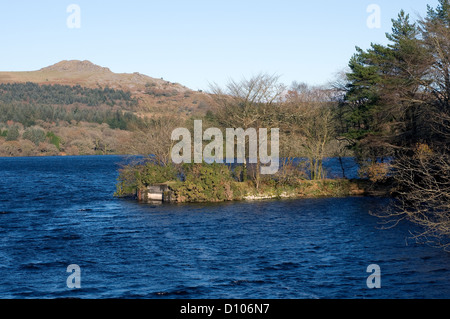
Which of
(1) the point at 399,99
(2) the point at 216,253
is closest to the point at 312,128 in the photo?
(1) the point at 399,99

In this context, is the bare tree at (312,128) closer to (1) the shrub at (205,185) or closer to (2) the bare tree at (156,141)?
(1) the shrub at (205,185)

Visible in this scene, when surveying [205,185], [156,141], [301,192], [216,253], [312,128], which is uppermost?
[312,128]

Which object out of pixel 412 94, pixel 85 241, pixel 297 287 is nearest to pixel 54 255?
pixel 85 241

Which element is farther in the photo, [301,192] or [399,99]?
[301,192]

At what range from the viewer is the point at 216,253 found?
2545 centimetres

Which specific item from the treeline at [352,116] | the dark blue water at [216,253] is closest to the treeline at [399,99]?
the treeline at [352,116]

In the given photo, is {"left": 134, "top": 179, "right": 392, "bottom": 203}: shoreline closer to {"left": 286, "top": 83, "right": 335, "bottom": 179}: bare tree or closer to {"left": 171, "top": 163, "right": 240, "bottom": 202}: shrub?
{"left": 171, "top": 163, "right": 240, "bottom": 202}: shrub

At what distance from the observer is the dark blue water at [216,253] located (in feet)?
64.6

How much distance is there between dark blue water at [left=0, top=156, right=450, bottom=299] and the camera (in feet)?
64.6

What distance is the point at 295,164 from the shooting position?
47.9 m

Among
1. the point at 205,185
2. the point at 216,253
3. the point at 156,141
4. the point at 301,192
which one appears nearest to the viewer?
the point at 216,253

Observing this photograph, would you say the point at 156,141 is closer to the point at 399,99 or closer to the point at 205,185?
the point at 205,185

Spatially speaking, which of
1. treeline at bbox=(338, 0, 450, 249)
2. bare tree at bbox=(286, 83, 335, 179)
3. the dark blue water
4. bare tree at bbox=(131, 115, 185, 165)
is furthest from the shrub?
treeline at bbox=(338, 0, 450, 249)

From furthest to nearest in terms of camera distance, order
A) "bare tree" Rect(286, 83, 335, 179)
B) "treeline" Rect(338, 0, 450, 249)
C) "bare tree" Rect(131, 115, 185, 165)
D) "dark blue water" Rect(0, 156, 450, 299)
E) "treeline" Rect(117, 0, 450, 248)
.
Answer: "bare tree" Rect(131, 115, 185, 165) < "bare tree" Rect(286, 83, 335, 179) < "treeline" Rect(117, 0, 450, 248) < "treeline" Rect(338, 0, 450, 249) < "dark blue water" Rect(0, 156, 450, 299)
